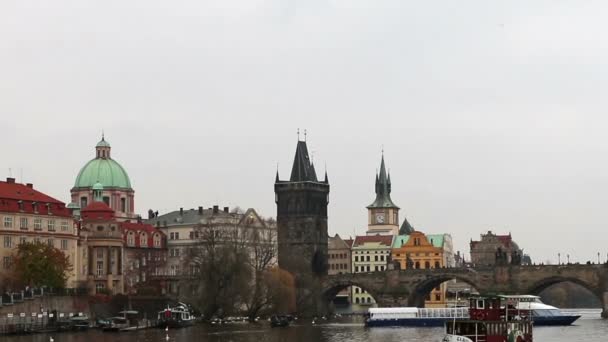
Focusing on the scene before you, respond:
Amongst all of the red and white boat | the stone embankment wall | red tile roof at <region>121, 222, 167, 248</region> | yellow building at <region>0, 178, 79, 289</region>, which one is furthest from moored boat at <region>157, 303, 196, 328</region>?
the red and white boat

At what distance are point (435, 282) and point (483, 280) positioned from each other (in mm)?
12149

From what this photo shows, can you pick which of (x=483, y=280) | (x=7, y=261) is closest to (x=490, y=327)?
(x=7, y=261)

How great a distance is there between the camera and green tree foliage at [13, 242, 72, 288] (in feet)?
454

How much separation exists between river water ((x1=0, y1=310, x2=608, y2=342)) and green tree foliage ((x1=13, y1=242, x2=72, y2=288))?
14.8m

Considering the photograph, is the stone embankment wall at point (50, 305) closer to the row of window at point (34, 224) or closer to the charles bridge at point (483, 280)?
the row of window at point (34, 224)

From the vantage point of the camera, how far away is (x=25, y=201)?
15300 cm

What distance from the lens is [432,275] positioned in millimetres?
191625

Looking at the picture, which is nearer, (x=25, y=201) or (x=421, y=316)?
(x=25, y=201)

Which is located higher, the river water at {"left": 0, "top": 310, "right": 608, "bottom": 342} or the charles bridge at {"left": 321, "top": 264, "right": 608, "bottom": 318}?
the charles bridge at {"left": 321, "top": 264, "right": 608, "bottom": 318}

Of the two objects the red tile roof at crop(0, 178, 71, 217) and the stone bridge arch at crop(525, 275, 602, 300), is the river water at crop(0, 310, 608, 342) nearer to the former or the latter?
the stone bridge arch at crop(525, 275, 602, 300)

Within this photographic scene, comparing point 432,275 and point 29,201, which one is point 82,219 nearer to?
point 29,201

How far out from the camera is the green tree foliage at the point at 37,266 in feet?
454

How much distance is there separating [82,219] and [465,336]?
10722 cm

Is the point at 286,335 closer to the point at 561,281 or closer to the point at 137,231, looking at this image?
the point at 561,281
